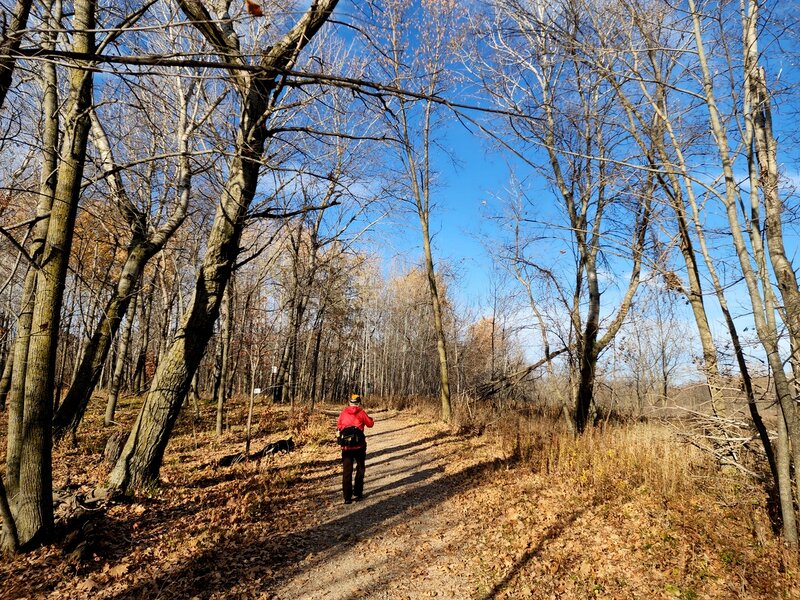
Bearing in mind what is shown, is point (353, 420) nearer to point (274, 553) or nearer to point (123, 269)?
point (274, 553)

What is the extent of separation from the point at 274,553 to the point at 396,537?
147 cm

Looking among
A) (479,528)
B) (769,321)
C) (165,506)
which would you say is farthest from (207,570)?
(769,321)

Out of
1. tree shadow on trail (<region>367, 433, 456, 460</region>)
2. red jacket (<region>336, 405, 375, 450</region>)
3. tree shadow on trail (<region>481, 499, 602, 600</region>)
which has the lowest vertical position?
tree shadow on trail (<region>367, 433, 456, 460</region>)

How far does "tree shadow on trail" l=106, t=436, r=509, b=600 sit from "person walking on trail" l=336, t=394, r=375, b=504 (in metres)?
0.33

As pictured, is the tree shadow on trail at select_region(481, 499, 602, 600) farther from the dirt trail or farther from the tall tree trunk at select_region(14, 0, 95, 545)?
the tall tree trunk at select_region(14, 0, 95, 545)

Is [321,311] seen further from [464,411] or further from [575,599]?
[575,599]

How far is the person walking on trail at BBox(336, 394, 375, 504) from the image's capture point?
6.27 meters

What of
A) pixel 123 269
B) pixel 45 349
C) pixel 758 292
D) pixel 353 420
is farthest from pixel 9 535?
pixel 758 292

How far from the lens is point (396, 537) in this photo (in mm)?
5129

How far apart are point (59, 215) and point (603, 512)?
7224 mm

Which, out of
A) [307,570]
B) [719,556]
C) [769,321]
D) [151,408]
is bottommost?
[307,570]

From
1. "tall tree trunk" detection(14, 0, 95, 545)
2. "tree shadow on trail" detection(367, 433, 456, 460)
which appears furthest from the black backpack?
"tall tree trunk" detection(14, 0, 95, 545)

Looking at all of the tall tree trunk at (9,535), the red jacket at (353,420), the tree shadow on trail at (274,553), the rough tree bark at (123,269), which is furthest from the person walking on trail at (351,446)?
the rough tree bark at (123,269)

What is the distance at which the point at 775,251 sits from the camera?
14.5 ft
